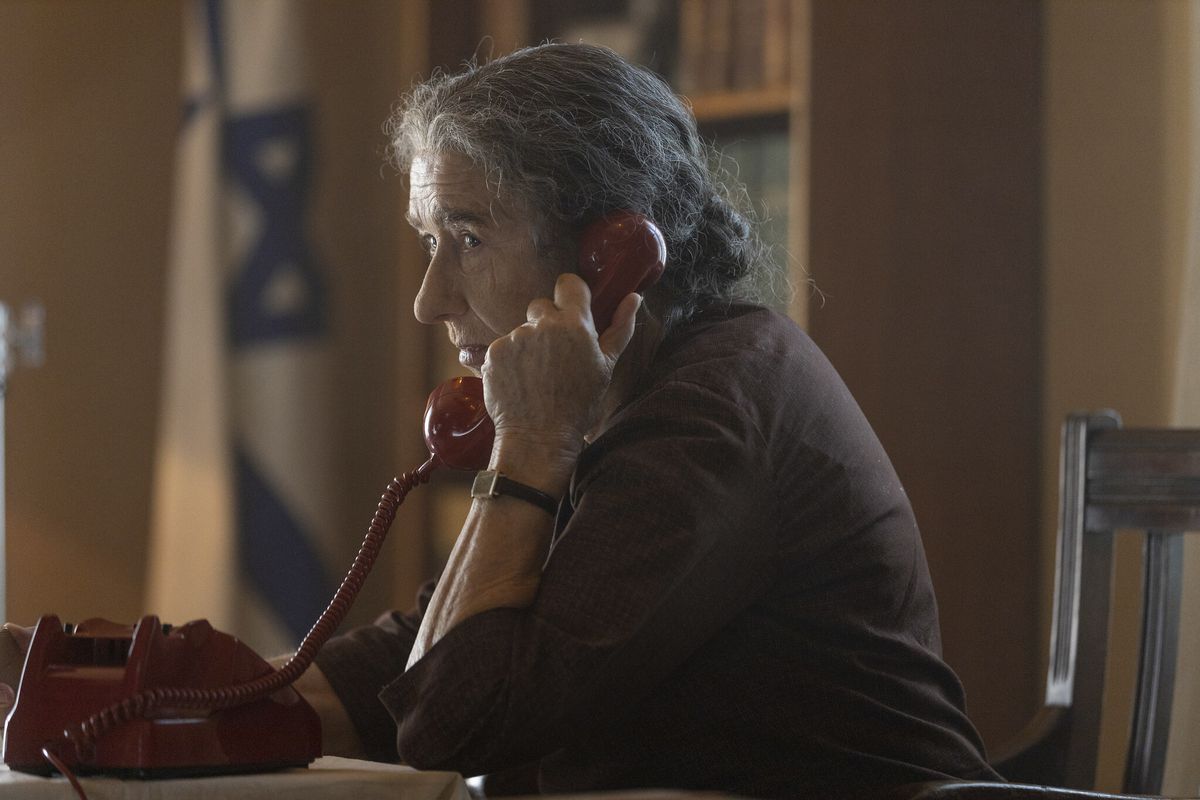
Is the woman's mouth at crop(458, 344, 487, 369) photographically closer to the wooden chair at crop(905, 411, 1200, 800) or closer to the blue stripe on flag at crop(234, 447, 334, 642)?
the wooden chair at crop(905, 411, 1200, 800)

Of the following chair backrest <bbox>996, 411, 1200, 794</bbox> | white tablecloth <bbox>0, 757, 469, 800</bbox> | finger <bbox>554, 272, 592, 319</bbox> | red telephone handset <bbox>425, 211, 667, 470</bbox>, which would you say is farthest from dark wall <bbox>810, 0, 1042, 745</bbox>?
white tablecloth <bbox>0, 757, 469, 800</bbox>

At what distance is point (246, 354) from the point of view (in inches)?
115

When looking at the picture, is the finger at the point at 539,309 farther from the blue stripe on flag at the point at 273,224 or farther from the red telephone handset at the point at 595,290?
the blue stripe on flag at the point at 273,224

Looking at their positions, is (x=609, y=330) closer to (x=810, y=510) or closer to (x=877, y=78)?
(x=810, y=510)

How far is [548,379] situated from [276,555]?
1920 mm

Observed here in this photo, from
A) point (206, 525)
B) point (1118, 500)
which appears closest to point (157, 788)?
point (1118, 500)

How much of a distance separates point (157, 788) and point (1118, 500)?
1.06 meters

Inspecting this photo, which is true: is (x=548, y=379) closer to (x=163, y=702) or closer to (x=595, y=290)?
(x=595, y=290)

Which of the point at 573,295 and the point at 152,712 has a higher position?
the point at 573,295

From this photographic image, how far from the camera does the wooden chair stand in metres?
1.43

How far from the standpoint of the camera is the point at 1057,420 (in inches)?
85.6

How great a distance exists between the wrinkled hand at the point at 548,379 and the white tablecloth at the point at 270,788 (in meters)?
0.32

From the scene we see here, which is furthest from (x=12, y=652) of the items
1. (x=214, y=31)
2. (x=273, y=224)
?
(x=214, y=31)

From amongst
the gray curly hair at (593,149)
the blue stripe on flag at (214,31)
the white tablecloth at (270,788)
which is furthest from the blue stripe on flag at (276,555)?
the white tablecloth at (270,788)
